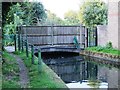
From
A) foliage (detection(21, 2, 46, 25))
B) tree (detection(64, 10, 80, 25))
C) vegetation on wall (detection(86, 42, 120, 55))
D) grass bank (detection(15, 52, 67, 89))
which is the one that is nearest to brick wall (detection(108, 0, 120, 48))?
vegetation on wall (detection(86, 42, 120, 55))

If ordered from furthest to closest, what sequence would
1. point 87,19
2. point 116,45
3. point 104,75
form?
point 87,19, point 116,45, point 104,75

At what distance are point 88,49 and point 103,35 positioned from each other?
86.5 inches

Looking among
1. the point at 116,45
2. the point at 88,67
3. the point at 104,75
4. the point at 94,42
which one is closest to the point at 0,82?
the point at 104,75

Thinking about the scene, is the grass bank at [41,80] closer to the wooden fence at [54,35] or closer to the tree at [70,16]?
the wooden fence at [54,35]

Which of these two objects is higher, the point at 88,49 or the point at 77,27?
the point at 77,27

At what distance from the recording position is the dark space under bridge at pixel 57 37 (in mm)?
26156

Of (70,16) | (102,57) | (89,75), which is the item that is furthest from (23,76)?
(70,16)

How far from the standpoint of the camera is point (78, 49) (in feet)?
86.0

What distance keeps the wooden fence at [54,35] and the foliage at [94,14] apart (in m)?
9.19

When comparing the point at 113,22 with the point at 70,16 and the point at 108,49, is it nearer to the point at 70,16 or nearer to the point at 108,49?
the point at 108,49

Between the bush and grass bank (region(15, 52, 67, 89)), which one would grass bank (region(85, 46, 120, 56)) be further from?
grass bank (region(15, 52, 67, 89))

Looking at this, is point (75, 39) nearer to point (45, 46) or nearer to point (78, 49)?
point (78, 49)

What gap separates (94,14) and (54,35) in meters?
10.8

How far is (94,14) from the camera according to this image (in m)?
36.4
